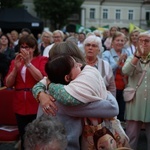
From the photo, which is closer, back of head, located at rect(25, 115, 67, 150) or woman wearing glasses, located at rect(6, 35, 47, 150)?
back of head, located at rect(25, 115, 67, 150)

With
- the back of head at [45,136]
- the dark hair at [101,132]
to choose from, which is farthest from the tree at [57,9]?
the back of head at [45,136]

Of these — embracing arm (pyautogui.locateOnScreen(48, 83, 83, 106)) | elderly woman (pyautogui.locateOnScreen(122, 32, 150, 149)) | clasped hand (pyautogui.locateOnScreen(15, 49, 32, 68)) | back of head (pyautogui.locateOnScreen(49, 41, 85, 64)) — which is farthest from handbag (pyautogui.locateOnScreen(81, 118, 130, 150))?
elderly woman (pyautogui.locateOnScreen(122, 32, 150, 149))

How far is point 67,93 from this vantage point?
2.23 meters

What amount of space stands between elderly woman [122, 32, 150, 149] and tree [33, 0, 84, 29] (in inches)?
2007

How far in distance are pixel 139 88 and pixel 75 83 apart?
6.85ft

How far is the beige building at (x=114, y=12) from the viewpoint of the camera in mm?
68438

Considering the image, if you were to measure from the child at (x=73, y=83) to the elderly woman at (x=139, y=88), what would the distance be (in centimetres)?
173

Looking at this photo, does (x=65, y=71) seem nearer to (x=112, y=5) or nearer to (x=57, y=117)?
(x=57, y=117)

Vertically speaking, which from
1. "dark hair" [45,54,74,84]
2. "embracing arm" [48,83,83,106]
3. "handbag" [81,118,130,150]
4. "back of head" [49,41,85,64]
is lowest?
"handbag" [81,118,130,150]

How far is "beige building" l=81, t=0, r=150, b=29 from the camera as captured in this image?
68438 millimetres

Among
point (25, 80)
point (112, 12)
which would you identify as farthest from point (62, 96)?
point (112, 12)

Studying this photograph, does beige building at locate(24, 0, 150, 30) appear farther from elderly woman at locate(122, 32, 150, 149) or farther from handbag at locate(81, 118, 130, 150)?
handbag at locate(81, 118, 130, 150)

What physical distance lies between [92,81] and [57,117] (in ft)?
1.12

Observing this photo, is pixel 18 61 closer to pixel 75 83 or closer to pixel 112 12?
pixel 75 83
